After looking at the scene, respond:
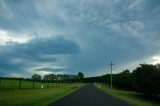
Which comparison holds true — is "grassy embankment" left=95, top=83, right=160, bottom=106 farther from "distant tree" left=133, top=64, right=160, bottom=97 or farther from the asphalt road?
"distant tree" left=133, top=64, right=160, bottom=97

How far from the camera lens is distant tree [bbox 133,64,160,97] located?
211 feet

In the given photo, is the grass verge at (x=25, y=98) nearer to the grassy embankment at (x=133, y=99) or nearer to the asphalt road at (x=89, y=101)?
the asphalt road at (x=89, y=101)

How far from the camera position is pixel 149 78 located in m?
66.3

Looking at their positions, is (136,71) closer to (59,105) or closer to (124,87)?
(124,87)

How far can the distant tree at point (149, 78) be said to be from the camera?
64213 millimetres

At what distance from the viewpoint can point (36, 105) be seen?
1927 centimetres

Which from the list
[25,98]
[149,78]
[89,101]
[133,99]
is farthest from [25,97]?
[149,78]

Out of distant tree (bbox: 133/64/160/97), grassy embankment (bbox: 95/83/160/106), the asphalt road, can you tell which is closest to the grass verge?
the asphalt road

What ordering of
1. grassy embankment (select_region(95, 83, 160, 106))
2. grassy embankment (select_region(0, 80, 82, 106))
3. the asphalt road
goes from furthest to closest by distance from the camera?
grassy embankment (select_region(95, 83, 160, 106)) < grassy embankment (select_region(0, 80, 82, 106)) < the asphalt road

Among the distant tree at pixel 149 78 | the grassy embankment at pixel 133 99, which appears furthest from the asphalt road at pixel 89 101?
the distant tree at pixel 149 78

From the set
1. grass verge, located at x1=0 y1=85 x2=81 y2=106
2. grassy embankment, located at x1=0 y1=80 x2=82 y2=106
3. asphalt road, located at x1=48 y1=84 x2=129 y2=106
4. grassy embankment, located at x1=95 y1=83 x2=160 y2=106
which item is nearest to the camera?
asphalt road, located at x1=48 y1=84 x2=129 y2=106

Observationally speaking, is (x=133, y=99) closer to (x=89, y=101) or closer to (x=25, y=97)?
(x=89, y=101)

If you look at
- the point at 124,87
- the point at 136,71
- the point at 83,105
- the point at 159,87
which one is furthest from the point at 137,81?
the point at 83,105

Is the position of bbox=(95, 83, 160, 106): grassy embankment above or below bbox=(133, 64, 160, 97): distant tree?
below
